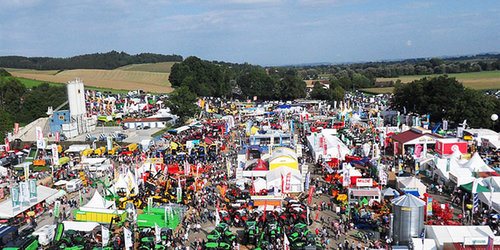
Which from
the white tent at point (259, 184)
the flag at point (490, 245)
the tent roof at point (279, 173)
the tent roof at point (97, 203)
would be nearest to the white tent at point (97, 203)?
the tent roof at point (97, 203)

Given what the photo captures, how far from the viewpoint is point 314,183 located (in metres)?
23.4

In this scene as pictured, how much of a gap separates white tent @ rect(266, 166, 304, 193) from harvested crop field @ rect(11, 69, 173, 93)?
66495mm

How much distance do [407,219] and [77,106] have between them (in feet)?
115

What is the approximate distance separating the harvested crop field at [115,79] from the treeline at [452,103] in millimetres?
56300

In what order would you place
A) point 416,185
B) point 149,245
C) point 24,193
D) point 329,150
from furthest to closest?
point 329,150 < point 416,185 < point 24,193 < point 149,245

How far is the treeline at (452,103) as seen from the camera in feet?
123

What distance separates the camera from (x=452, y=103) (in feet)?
129

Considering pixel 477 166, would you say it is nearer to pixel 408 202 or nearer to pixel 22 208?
pixel 408 202

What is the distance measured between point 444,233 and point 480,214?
5464 mm

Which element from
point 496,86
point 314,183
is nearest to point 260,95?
point 496,86

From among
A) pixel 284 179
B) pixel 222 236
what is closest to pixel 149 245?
pixel 222 236

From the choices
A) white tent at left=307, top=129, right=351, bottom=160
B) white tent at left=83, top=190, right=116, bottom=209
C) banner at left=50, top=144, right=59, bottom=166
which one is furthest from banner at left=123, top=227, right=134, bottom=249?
banner at left=50, top=144, right=59, bottom=166

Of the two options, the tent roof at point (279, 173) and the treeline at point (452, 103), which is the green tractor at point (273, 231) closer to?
the tent roof at point (279, 173)

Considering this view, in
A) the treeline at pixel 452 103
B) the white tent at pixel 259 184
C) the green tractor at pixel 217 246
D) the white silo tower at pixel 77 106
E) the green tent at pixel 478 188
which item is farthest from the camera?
the white silo tower at pixel 77 106
